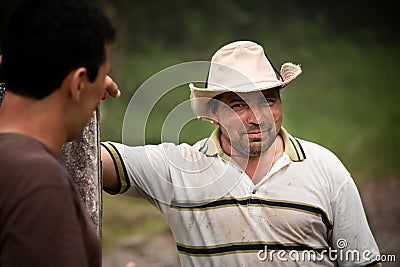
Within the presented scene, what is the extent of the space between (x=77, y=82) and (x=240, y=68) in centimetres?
174

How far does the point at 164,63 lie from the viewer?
6320mm

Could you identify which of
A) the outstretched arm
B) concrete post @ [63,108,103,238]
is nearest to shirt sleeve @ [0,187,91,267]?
concrete post @ [63,108,103,238]

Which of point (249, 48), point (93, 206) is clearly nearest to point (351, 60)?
point (249, 48)

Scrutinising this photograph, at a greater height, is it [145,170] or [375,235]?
[375,235]

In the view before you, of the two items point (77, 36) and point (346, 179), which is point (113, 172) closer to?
point (346, 179)

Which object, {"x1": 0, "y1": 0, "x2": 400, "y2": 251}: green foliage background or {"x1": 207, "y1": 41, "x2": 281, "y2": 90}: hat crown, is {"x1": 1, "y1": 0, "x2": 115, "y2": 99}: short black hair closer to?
{"x1": 207, "y1": 41, "x2": 281, "y2": 90}: hat crown

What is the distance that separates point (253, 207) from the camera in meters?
3.16

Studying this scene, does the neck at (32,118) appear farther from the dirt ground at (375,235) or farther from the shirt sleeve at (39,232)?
the dirt ground at (375,235)

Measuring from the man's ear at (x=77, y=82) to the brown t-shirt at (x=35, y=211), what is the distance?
0.40 feet

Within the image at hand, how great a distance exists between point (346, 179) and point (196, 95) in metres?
0.68

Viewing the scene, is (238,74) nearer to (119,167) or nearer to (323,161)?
(323,161)

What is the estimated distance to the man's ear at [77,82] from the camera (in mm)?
1653

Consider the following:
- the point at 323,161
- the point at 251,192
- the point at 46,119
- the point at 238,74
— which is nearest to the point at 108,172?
the point at 251,192

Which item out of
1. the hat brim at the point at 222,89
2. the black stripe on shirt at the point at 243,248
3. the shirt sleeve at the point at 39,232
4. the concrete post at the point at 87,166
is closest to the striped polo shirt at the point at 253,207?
the black stripe on shirt at the point at 243,248
